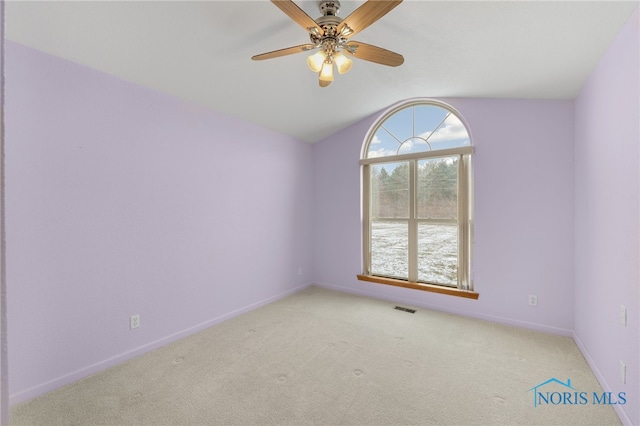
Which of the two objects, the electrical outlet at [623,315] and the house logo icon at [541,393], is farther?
the house logo icon at [541,393]

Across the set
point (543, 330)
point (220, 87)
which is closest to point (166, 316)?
point (220, 87)

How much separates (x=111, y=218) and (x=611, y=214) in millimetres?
3725

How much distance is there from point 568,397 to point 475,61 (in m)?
2.64

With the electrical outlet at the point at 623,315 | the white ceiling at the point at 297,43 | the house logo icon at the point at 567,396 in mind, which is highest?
the white ceiling at the point at 297,43

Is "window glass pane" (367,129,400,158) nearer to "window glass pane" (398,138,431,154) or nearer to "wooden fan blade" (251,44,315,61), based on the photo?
"window glass pane" (398,138,431,154)

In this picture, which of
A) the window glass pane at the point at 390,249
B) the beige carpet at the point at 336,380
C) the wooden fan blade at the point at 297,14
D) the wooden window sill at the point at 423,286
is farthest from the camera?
the window glass pane at the point at 390,249

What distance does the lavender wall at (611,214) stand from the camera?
5.15ft

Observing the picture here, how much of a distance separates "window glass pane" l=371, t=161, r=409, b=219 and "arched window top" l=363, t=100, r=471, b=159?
0.68 feet

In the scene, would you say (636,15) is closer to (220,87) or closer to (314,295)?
(220,87)

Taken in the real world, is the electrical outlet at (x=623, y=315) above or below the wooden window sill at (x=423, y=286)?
above

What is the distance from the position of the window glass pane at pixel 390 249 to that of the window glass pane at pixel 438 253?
7.9 inches

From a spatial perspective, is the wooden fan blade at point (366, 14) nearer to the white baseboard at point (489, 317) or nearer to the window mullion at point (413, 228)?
the window mullion at point (413, 228)

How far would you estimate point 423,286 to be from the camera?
3.49 meters

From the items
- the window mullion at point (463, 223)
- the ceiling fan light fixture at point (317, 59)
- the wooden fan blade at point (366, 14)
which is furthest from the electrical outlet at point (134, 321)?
the window mullion at point (463, 223)
